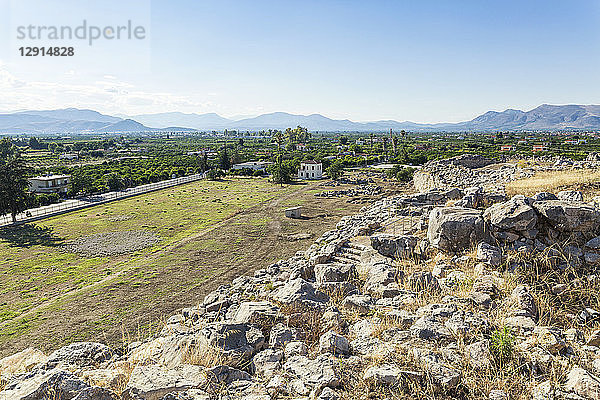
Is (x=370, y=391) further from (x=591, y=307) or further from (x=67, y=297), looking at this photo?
(x=67, y=297)

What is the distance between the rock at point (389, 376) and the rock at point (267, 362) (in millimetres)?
1799

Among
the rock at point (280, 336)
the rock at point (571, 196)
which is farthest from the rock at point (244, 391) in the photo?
the rock at point (571, 196)

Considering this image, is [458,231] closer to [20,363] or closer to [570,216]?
[570,216]

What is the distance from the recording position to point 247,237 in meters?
31.1

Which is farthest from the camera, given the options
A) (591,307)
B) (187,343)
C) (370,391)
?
(591,307)

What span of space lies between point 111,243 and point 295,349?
2851 centimetres

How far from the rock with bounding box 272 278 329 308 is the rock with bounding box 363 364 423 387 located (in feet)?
10.2

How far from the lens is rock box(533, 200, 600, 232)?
954cm

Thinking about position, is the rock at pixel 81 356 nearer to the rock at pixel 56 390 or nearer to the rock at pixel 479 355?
the rock at pixel 56 390

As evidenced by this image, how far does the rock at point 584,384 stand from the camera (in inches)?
187

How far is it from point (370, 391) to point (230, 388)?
2346mm

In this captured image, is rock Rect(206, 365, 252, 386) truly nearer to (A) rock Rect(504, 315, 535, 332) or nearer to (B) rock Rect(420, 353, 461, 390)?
(B) rock Rect(420, 353, 461, 390)

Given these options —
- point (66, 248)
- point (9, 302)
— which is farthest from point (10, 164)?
point (9, 302)

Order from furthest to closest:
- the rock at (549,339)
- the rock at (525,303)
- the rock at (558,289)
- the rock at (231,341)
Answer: the rock at (558,289) < the rock at (525,303) < the rock at (231,341) < the rock at (549,339)
